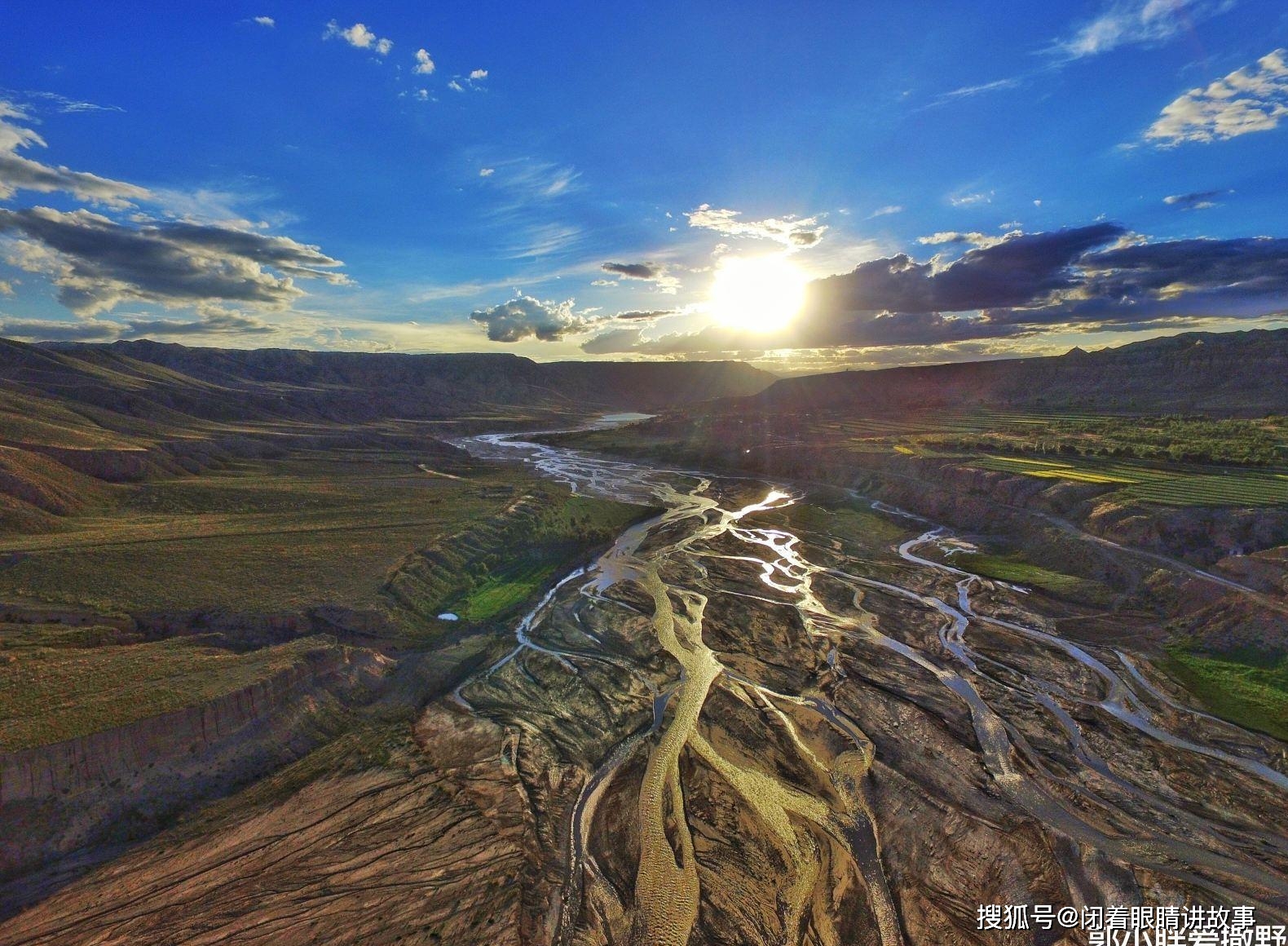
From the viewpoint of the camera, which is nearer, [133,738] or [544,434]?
[133,738]

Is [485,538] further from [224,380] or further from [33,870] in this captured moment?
[224,380]

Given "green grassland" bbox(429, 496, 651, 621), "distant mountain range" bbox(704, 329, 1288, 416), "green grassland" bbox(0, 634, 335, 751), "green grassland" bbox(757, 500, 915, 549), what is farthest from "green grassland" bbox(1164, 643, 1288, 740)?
"distant mountain range" bbox(704, 329, 1288, 416)

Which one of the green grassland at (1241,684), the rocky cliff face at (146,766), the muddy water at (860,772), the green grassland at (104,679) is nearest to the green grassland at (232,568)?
the green grassland at (104,679)

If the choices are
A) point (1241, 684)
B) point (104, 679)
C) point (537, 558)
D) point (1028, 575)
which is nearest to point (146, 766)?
point (104, 679)

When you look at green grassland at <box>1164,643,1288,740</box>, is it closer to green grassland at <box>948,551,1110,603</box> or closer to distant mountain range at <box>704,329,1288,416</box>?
green grassland at <box>948,551,1110,603</box>

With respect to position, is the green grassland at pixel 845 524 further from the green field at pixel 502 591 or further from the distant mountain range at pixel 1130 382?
the distant mountain range at pixel 1130 382

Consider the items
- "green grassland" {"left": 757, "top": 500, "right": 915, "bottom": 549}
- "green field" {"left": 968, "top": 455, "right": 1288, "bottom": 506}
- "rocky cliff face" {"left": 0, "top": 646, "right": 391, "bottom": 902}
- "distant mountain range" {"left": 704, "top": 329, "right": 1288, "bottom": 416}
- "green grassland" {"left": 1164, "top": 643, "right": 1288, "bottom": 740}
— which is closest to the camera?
"rocky cliff face" {"left": 0, "top": 646, "right": 391, "bottom": 902}

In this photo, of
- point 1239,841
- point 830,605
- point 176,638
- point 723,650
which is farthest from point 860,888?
point 176,638
